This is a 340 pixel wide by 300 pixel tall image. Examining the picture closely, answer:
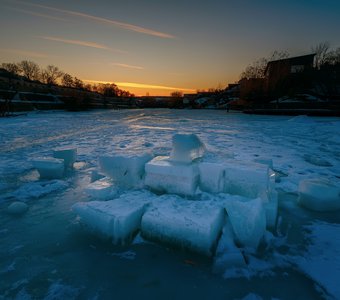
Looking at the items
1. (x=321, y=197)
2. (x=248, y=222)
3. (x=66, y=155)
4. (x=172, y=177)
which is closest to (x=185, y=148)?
(x=172, y=177)

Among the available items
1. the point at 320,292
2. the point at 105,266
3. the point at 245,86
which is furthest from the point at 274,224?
the point at 245,86

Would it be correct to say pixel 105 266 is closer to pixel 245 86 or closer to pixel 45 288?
pixel 45 288

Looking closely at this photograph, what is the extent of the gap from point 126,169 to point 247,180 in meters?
1.75

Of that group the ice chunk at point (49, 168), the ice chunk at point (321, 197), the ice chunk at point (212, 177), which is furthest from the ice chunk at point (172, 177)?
the ice chunk at point (49, 168)

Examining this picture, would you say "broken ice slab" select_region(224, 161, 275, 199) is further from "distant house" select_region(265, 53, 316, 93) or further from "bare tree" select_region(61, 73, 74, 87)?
"bare tree" select_region(61, 73, 74, 87)

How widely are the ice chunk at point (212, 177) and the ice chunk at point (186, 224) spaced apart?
0.42m

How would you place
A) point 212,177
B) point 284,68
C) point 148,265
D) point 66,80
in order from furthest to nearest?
point 66,80 → point 284,68 → point 212,177 → point 148,265

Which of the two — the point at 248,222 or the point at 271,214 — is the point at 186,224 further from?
the point at 271,214

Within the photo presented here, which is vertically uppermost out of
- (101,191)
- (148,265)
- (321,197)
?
(101,191)

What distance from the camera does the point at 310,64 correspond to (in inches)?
1656

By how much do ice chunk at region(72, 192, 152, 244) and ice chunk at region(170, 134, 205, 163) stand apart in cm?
79

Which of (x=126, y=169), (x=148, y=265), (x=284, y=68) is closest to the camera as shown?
(x=148, y=265)

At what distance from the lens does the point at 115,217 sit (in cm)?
222

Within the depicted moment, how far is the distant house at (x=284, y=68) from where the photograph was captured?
1432 inches
